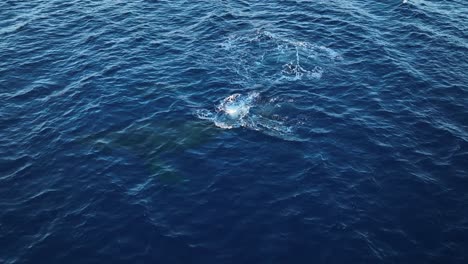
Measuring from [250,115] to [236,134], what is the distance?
2.52 meters

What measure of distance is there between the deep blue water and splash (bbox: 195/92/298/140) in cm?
16

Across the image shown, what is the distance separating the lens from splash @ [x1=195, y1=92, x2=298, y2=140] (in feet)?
119

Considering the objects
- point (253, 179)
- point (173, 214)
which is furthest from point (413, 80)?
point (173, 214)

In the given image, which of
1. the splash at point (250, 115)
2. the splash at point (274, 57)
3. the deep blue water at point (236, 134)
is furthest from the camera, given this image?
the splash at point (274, 57)

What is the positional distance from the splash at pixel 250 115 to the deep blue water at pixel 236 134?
0.16 meters

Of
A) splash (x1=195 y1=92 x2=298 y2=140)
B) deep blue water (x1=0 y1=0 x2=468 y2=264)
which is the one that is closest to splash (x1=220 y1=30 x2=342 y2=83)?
deep blue water (x1=0 y1=0 x2=468 y2=264)

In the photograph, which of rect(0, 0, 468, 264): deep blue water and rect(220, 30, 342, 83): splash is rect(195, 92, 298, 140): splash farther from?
rect(220, 30, 342, 83): splash

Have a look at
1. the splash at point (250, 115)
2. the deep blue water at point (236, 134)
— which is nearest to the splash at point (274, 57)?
the deep blue water at point (236, 134)

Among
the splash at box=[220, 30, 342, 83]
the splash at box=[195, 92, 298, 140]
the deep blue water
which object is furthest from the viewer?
the splash at box=[220, 30, 342, 83]

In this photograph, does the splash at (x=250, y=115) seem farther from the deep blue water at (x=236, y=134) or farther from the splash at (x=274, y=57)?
the splash at (x=274, y=57)

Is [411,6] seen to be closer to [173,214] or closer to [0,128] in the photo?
[173,214]

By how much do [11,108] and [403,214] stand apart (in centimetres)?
3513

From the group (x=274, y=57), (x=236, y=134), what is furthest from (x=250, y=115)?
(x=274, y=57)

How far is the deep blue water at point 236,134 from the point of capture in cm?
2778
